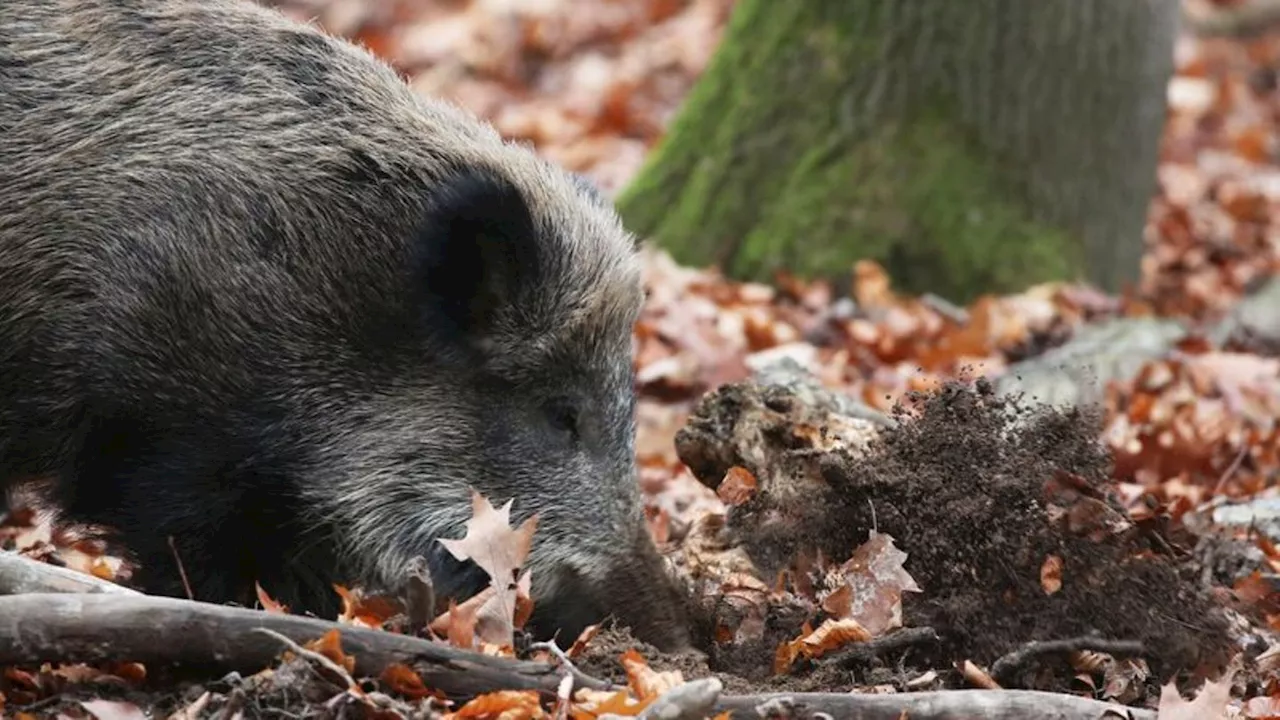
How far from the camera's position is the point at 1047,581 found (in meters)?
4.78

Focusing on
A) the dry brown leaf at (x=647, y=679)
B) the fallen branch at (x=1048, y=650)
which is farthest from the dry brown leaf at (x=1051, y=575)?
the dry brown leaf at (x=647, y=679)

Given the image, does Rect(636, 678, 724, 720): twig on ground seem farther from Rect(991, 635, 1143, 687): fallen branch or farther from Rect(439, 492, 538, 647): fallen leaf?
Rect(991, 635, 1143, 687): fallen branch

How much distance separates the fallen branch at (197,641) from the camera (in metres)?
3.74

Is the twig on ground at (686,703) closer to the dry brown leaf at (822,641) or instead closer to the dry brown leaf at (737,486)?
the dry brown leaf at (822,641)

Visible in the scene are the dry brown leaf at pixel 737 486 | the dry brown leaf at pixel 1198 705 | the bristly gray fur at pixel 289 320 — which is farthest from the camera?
the dry brown leaf at pixel 737 486

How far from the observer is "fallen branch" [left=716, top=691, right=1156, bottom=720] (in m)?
3.85

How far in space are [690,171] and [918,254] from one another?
1306mm

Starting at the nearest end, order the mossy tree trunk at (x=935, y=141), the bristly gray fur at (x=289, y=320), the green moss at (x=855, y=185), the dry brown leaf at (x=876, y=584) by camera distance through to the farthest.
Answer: the dry brown leaf at (x=876, y=584), the bristly gray fur at (x=289, y=320), the mossy tree trunk at (x=935, y=141), the green moss at (x=855, y=185)

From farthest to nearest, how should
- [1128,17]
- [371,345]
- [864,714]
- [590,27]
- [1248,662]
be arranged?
[590,27] → [1128,17] → [371,345] → [1248,662] → [864,714]

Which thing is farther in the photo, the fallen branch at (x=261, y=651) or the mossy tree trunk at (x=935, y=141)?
the mossy tree trunk at (x=935, y=141)

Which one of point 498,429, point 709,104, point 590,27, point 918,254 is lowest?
point 498,429

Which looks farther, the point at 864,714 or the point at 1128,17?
the point at 1128,17

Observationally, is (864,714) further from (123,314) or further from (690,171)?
(690,171)

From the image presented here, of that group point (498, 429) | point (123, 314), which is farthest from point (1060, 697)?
point (123, 314)
